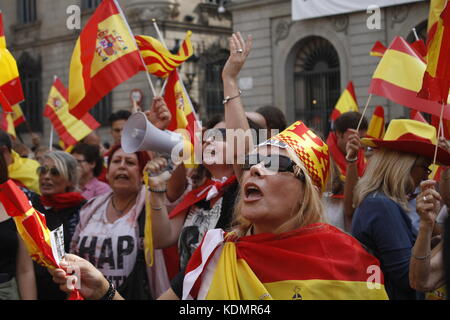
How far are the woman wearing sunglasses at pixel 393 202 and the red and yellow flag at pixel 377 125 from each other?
2.16 m

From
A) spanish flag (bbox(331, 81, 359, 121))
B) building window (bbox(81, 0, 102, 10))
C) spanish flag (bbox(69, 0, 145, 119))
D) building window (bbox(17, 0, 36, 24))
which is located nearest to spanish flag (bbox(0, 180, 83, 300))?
spanish flag (bbox(69, 0, 145, 119))

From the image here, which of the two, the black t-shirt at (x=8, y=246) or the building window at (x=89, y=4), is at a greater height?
the building window at (x=89, y=4)

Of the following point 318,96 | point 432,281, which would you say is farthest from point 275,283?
point 318,96

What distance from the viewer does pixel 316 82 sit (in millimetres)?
21547

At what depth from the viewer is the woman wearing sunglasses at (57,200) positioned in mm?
4684

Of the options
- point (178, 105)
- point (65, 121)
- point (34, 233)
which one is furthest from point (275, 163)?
point (65, 121)

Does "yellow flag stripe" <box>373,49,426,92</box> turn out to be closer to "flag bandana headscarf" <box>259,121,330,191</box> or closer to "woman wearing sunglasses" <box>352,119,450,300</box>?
"woman wearing sunglasses" <box>352,119,450,300</box>

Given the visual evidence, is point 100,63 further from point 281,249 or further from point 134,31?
point 134,31

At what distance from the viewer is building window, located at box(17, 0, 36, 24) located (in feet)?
105

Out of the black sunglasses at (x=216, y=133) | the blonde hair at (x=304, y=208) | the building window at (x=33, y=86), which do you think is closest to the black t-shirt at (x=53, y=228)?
the black sunglasses at (x=216, y=133)

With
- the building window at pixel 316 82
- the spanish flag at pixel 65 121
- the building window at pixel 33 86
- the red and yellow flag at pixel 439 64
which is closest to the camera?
the red and yellow flag at pixel 439 64

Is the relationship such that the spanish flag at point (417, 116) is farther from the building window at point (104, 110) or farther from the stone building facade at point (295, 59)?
the building window at point (104, 110)

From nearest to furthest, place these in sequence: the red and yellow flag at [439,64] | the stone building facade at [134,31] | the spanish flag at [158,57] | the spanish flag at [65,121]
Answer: the red and yellow flag at [439,64], the spanish flag at [158,57], the spanish flag at [65,121], the stone building facade at [134,31]

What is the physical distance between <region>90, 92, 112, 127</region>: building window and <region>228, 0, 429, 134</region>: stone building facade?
24.9 ft
